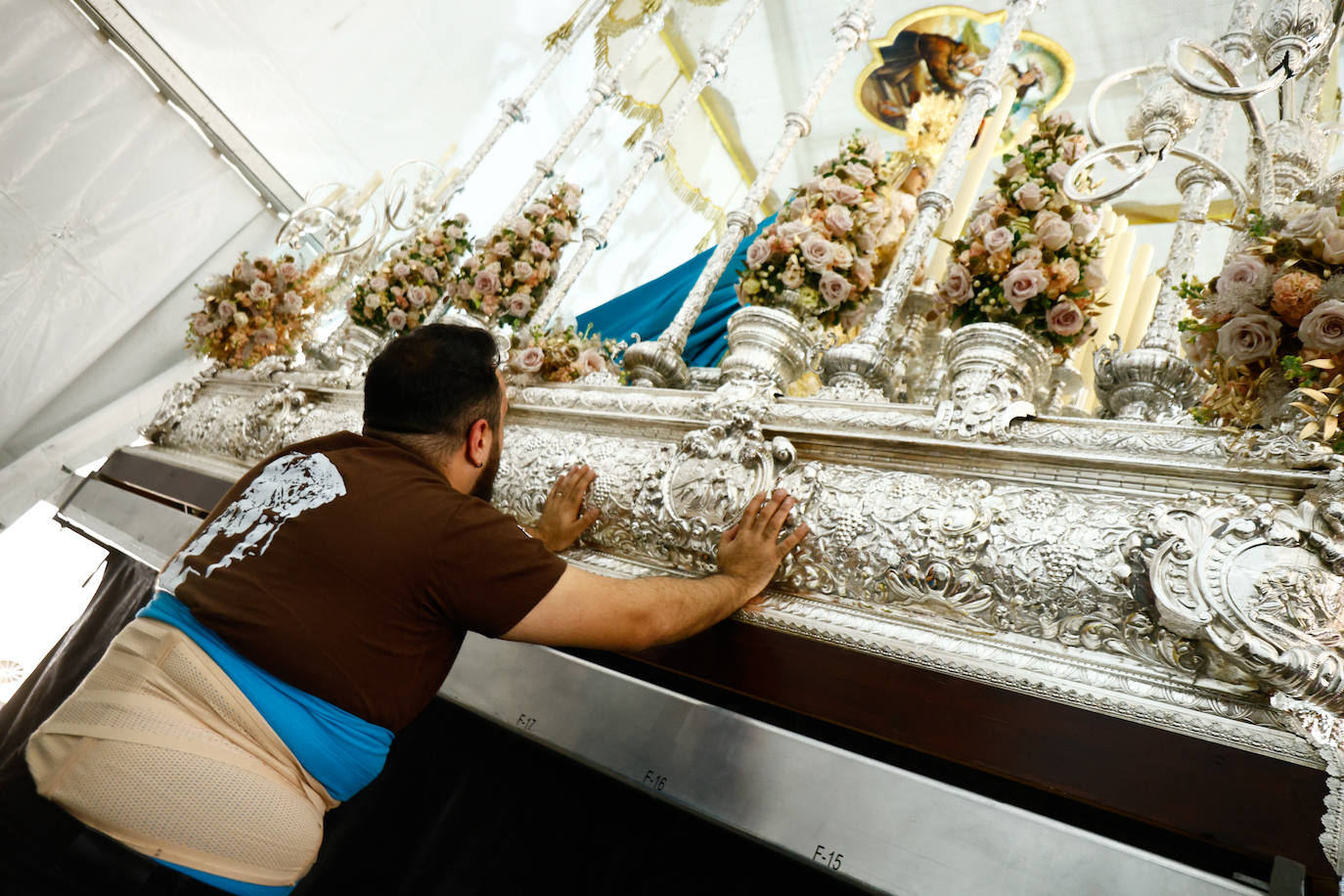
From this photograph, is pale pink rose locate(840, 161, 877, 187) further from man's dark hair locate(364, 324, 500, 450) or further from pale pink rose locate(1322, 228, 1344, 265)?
man's dark hair locate(364, 324, 500, 450)

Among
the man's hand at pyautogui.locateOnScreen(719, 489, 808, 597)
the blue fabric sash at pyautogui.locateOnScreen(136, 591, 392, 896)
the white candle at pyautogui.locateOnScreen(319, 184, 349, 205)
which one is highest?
the white candle at pyautogui.locateOnScreen(319, 184, 349, 205)

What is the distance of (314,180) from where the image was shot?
4719 mm

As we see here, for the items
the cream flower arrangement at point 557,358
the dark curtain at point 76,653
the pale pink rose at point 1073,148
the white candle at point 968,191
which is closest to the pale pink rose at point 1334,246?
the pale pink rose at point 1073,148

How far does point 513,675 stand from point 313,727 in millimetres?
422

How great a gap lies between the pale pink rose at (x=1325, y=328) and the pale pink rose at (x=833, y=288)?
1.02 meters

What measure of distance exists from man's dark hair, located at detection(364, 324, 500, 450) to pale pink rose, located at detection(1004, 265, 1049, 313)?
101 centimetres

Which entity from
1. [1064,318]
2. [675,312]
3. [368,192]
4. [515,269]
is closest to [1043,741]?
[1064,318]

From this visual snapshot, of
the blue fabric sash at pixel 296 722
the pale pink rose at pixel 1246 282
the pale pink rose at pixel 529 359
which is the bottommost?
the blue fabric sash at pixel 296 722

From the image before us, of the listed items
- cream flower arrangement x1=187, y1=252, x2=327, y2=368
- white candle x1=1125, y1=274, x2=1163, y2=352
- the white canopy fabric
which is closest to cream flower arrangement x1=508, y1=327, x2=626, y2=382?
cream flower arrangement x1=187, y1=252, x2=327, y2=368

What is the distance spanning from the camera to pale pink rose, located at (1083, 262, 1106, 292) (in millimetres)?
1489

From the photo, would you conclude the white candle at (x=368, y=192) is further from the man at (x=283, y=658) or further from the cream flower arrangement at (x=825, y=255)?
the man at (x=283, y=658)

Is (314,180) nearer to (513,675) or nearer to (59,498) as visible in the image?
(59,498)

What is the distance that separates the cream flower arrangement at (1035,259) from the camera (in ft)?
4.77

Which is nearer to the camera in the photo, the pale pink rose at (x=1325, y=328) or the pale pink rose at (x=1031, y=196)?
the pale pink rose at (x=1325, y=328)
